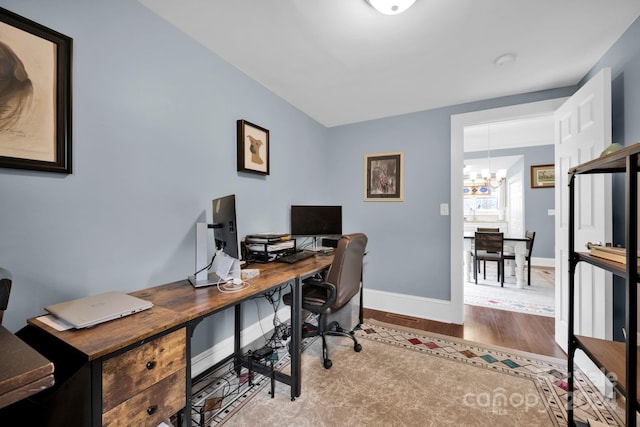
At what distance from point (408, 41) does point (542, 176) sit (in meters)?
5.54

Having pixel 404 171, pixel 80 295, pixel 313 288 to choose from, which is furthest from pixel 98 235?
pixel 404 171

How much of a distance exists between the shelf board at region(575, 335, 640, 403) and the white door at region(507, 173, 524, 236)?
18.3 ft

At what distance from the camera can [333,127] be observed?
140 inches

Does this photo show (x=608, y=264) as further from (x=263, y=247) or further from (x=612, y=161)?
(x=263, y=247)

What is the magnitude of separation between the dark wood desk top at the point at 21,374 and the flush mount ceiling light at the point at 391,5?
1883mm

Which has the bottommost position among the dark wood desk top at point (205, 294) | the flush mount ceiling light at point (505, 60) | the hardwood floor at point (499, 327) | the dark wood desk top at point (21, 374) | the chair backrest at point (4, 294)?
the hardwood floor at point (499, 327)

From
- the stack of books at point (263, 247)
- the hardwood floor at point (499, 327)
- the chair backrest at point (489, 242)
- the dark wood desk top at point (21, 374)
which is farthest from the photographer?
the chair backrest at point (489, 242)

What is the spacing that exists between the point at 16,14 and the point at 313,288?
2281mm

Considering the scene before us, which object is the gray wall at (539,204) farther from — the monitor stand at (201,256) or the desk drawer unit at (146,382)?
the desk drawer unit at (146,382)

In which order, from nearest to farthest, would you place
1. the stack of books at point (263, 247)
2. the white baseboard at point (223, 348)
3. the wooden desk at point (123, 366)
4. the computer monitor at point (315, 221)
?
the wooden desk at point (123, 366), the white baseboard at point (223, 348), the stack of books at point (263, 247), the computer monitor at point (315, 221)

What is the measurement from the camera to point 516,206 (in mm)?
6359

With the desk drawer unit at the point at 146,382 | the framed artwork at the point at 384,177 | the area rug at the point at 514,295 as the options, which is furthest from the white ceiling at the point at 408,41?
the area rug at the point at 514,295

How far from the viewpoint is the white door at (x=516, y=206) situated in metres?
6.00

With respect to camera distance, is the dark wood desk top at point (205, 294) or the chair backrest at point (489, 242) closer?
the dark wood desk top at point (205, 294)
